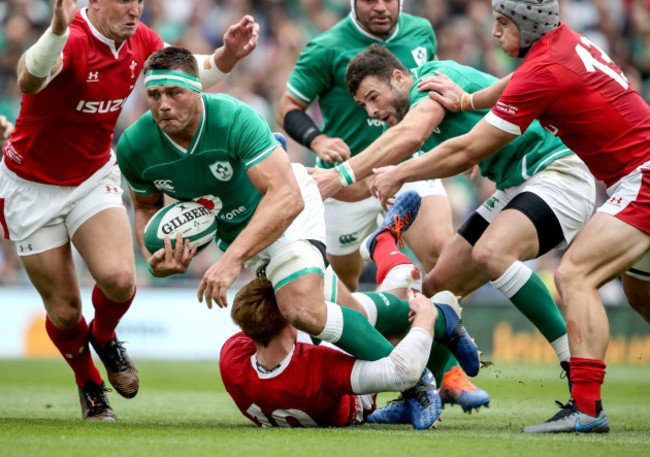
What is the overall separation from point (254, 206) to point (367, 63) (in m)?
1.43

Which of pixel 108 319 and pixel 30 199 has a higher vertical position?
pixel 30 199

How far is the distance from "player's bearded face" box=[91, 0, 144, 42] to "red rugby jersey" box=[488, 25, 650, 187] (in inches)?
95.6

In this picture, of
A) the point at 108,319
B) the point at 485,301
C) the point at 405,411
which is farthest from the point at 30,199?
the point at 485,301

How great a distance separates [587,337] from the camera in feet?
17.3

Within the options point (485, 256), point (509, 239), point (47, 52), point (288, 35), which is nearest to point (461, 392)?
point (485, 256)

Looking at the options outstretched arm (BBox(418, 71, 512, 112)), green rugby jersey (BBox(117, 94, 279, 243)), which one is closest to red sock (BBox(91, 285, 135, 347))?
green rugby jersey (BBox(117, 94, 279, 243))

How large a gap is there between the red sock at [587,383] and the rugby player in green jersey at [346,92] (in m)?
2.71

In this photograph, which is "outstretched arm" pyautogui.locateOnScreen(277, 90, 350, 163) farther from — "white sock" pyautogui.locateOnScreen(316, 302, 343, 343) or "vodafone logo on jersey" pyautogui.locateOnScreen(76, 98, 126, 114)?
"white sock" pyautogui.locateOnScreen(316, 302, 343, 343)

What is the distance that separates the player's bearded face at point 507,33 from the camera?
18.7 ft

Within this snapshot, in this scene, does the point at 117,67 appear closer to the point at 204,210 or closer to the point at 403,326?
the point at 204,210

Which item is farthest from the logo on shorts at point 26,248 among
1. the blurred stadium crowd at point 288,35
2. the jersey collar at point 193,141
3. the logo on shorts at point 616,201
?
the blurred stadium crowd at point 288,35

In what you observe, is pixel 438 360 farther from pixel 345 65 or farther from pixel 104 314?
pixel 345 65

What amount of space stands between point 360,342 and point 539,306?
4.76 feet

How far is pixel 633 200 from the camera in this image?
534cm
